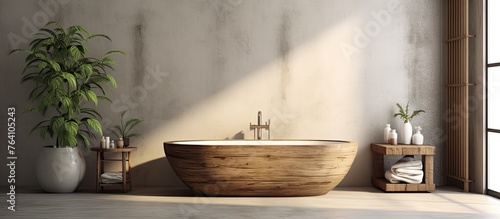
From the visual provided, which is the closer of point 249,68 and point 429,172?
point 429,172

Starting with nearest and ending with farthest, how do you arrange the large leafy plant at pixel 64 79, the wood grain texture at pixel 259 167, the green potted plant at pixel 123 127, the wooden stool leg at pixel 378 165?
the wood grain texture at pixel 259 167 < the large leafy plant at pixel 64 79 < the green potted plant at pixel 123 127 < the wooden stool leg at pixel 378 165

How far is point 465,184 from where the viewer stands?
20.7 feet

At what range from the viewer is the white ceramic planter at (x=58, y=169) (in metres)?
6.08

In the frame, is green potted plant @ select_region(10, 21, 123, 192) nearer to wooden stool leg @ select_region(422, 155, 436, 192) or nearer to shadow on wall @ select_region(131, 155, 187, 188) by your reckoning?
shadow on wall @ select_region(131, 155, 187, 188)

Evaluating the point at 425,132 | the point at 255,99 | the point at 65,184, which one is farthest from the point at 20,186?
the point at 425,132

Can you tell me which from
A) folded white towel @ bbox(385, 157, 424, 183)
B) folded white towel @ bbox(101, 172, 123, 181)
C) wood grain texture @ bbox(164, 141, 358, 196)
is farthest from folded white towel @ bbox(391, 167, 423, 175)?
folded white towel @ bbox(101, 172, 123, 181)

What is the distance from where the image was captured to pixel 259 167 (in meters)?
5.70

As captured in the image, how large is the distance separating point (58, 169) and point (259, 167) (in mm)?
1936

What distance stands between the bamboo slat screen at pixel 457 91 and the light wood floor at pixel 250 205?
1.20ft

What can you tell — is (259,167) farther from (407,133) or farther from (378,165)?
(407,133)

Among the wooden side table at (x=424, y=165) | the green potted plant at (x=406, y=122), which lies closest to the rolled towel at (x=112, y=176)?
the wooden side table at (x=424, y=165)

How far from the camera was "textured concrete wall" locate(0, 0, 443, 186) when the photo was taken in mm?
6621

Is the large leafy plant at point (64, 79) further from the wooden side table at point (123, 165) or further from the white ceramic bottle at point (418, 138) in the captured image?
the white ceramic bottle at point (418, 138)

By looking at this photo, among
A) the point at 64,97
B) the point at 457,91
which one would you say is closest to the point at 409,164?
the point at 457,91
